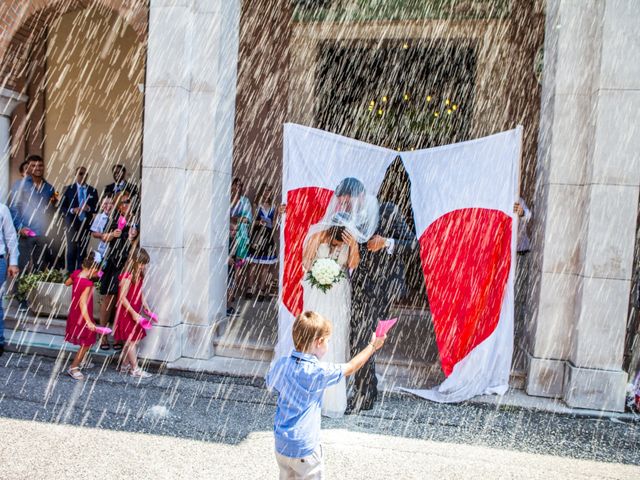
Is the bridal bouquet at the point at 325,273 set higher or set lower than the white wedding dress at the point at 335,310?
higher

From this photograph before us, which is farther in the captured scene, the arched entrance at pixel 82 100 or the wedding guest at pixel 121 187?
the arched entrance at pixel 82 100

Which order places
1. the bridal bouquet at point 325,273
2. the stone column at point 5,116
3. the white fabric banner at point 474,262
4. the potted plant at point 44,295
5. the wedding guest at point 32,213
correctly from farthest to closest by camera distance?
the stone column at point 5,116 → the wedding guest at point 32,213 → the potted plant at point 44,295 → the white fabric banner at point 474,262 → the bridal bouquet at point 325,273

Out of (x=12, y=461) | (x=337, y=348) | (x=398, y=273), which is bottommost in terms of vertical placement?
(x=12, y=461)

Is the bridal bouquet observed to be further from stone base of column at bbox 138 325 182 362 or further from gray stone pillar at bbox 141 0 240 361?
stone base of column at bbox 138 325 182 362

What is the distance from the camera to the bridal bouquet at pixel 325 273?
16.7ft

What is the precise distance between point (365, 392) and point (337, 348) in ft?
1.79

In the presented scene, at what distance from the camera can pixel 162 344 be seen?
263 inches

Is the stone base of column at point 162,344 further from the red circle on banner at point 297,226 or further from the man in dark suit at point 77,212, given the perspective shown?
the man in dark suit at point 77,212

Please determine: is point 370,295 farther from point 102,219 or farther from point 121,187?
point 121,187

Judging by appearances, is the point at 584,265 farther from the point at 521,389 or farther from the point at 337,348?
the point at 337,348

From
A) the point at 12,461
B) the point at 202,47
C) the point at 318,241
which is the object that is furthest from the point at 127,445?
the point at 202,47

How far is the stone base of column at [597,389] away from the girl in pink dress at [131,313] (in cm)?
461

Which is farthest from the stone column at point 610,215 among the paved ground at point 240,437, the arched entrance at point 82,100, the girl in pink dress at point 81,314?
the arched entrance at point 82,100

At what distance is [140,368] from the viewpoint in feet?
21.3
